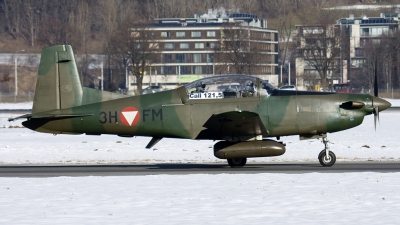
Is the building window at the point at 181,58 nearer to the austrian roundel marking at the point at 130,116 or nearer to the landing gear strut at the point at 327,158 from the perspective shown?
the austrian roundel marking at the point at 130,116

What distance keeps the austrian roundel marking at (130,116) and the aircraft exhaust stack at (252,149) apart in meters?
2.06

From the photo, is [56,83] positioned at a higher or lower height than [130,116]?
higher

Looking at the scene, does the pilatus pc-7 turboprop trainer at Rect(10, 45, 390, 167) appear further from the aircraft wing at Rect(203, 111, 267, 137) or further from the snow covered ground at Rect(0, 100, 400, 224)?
the snow covered ground at Rect(0, 100, 400, 224)

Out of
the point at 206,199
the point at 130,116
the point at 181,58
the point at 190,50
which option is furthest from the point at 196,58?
the point at 206,199

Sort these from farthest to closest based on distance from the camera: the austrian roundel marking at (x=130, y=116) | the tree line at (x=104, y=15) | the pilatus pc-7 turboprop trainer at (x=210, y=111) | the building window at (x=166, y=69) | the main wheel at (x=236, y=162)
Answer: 1. the tree line at (x=104, y=15)
2. the building window at (x=166, y=69)
3. the main wheel at (x=236, y=162)
4. the austrian roundel marking at (x=130, y=116)
5. the pilatus pc-7 turboprop trainer at (x=210, y=111)

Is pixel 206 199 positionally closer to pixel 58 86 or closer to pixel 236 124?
pixel 236 124

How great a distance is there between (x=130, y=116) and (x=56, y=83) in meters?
1.96

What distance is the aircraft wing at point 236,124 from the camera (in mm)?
16531

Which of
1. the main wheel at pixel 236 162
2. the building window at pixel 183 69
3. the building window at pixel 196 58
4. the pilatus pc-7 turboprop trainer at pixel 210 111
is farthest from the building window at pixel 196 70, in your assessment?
the pilatus pc-7 turboprop trainer at pixel 210 111

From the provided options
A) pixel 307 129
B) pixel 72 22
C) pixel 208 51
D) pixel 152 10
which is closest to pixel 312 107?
pixel 307 129

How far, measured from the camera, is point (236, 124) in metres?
16.9

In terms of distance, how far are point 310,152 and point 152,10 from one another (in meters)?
139

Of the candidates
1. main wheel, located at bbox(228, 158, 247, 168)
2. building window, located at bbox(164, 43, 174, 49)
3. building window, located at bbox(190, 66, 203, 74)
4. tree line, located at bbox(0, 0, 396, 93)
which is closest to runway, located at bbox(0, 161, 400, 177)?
main wheel, located at bbox(228, 158, 247, 168)

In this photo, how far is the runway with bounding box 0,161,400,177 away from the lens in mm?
16781
